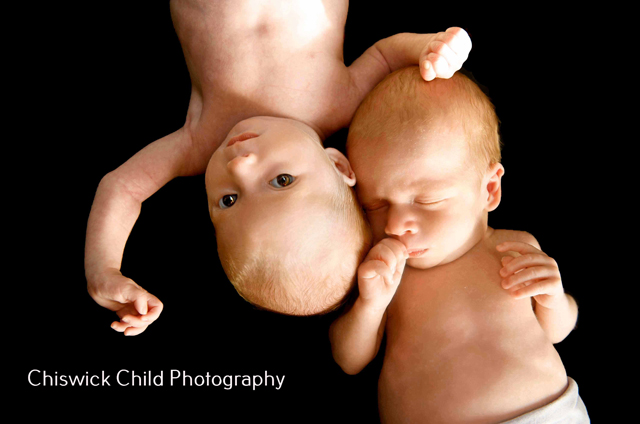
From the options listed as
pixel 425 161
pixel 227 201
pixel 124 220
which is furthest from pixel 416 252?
pixel 124 220

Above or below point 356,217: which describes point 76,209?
above

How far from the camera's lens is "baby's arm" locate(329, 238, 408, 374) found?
1127mm

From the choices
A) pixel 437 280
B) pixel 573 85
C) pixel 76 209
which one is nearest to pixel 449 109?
pixel 437 280

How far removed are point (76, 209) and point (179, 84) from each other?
475 millimetres

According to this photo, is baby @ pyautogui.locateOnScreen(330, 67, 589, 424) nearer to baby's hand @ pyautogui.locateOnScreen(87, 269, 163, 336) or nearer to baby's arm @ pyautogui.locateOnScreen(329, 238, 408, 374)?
baby's arm @ pyautogui.locateOnScreen(329, 238, 408, 374)

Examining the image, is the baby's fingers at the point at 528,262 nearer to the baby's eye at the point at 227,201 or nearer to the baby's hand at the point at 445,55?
the baby's hand at the point at 445,55

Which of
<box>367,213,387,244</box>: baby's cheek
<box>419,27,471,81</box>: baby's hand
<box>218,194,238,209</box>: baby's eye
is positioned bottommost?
<box>367,213,387,244</box>: baby's cheek

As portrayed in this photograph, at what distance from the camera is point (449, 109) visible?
1.18 meters

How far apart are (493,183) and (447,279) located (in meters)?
0.26

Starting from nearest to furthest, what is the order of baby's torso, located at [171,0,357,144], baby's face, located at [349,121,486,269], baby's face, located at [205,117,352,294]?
baby's face, located at [205,117,352,294] → baby's face, located at [349,121,486,269] → baby's torso, located at [171,0,357,144]

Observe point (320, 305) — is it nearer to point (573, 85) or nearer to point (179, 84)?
point (179, 84)

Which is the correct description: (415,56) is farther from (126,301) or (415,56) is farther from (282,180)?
(126,301)

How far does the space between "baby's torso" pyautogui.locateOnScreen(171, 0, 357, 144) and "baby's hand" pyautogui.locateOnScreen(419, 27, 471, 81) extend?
0.27 m

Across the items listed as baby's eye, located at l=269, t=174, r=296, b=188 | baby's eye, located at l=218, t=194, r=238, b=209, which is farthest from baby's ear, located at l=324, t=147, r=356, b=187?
baby's eye, located at l=218, t=194, r=238, b=209
